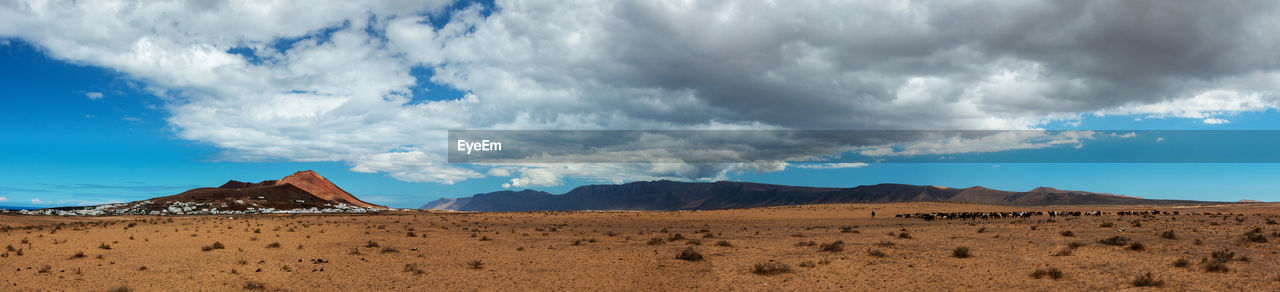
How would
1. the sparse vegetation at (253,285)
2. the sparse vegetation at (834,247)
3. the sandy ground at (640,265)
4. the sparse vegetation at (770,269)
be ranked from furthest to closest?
the sparse vegetation at (834,247)
the sparse vegetation at (770,269)
the sparse vegetation at (253,285)
the sandy ground at (640,265)

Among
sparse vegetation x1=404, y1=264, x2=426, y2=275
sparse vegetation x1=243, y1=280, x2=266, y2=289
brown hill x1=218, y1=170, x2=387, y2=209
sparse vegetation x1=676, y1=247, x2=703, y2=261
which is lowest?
sparse vegetation x1=243, y1=280, x2=266, y2=289

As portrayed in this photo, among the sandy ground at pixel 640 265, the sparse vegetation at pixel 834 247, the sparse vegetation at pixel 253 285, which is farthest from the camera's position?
the sparse vegetation at pixel 834 247

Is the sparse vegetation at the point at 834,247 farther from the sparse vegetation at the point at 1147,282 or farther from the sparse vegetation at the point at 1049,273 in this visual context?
the sparse vegetation at the point at 1147,282

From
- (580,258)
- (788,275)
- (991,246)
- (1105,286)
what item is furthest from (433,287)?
(991,246)

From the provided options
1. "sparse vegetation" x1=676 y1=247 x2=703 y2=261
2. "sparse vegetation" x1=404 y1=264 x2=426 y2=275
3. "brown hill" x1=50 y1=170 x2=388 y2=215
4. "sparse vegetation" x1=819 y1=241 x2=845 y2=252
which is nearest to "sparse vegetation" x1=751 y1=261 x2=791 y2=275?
"sparse vegetation" x1=676 y1=247 x2=703 y2=261

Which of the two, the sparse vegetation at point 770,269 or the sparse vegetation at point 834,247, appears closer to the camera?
the sparse vegetation at point 770,269

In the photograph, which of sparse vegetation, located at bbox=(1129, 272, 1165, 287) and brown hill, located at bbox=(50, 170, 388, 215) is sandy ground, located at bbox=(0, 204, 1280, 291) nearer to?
sparse vegetation, located at bbox=(1129, 272, 1165, 287)

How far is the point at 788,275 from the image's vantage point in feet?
56.4

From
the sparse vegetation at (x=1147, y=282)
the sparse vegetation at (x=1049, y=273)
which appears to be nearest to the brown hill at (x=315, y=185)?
the sparse vegetation at (x=1049, y=273)

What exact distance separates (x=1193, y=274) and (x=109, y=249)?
36.5 metres

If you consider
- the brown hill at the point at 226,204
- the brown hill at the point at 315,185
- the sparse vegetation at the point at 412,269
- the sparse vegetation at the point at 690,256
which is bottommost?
the sparse vegetation at the point at 412,269

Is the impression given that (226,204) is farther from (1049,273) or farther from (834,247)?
(1049,273)

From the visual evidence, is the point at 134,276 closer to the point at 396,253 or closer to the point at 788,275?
the point at 396,253

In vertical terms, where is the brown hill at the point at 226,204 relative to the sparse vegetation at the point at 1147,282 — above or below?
above
